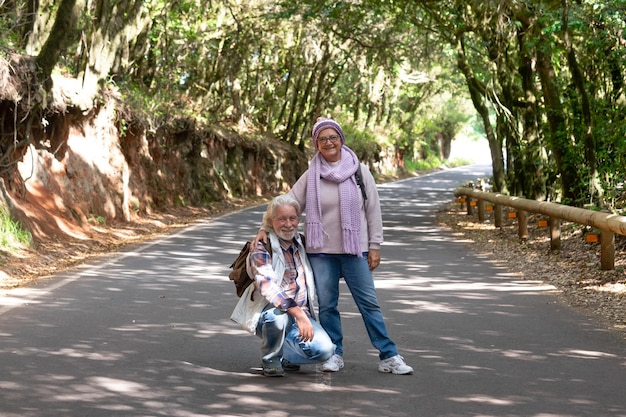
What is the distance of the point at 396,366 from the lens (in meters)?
7.14

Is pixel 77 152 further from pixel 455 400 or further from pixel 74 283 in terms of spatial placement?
pixel 455 400

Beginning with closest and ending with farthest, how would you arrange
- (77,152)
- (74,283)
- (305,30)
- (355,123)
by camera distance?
1. (74,283)
2. (77,152)
3. (305,30)
4. (355,123)

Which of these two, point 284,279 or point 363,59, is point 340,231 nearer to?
point 284,279

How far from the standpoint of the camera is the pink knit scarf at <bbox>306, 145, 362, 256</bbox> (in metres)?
7.16

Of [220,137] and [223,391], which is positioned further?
[220,137]

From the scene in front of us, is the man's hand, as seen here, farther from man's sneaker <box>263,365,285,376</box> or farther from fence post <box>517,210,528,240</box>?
fence post <box>517,210,528,240</box>

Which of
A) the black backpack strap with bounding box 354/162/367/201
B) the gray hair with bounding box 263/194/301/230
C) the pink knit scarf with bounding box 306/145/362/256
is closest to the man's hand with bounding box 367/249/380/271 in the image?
the pink knit scarf with bounding box 306/145/362/256

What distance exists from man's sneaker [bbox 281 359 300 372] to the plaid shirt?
0.52m

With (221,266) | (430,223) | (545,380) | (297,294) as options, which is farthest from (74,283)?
(430,223)

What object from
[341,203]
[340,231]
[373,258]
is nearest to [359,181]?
[341,203]

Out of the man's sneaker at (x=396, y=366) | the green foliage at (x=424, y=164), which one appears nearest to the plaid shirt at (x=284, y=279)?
the man's sneaker at (x=396, y=366)

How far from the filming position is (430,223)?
78.4 ft

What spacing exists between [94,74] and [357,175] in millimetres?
14089

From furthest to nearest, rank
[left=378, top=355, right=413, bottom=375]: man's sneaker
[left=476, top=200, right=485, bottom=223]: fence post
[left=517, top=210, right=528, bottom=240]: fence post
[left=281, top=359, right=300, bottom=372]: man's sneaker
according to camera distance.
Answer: [left=476, top=200, right=485, bottom=223]: fence post
[left=517, top=210, right=528, bottom=240]: fence post
[left=281, top=359, right=300, bottom=372]: man's sneaker
[left=378, top=355, right=413, bottom=375]: man's sneaker
